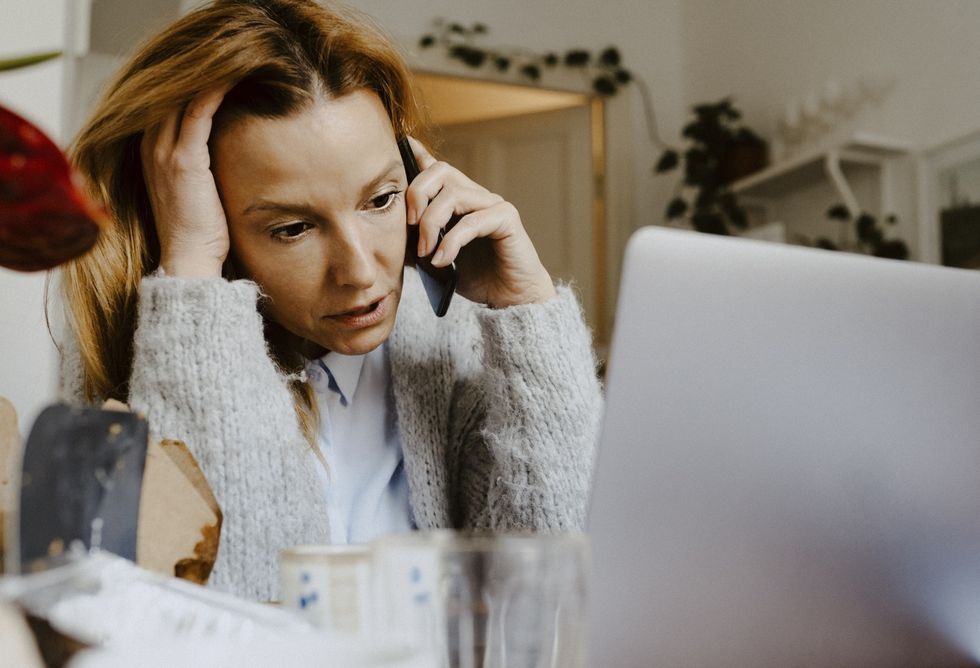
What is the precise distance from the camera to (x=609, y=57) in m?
3.39

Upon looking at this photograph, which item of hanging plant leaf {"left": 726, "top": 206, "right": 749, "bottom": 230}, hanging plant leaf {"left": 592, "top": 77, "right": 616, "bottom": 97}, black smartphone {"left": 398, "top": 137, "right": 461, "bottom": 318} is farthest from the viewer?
hanging plant leaf {"left": 592, "top": 77, "right": 616, "bottom": 97}

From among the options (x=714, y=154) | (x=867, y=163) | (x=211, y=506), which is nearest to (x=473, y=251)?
(x=211, y=506)

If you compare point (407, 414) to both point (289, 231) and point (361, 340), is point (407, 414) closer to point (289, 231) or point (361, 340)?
point (361, 340)

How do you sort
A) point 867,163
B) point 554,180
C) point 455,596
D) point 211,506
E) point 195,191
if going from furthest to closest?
1. point 554,180
2. point 867,163
3. point 195,191
4. point 211,506
5. point 455,596

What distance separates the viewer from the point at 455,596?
0.35 meters

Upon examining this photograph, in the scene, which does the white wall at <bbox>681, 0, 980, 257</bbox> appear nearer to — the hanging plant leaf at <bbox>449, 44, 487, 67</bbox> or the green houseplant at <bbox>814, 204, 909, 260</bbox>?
the green houseplant at <bbox>814, 204, 909, 260</bbox>

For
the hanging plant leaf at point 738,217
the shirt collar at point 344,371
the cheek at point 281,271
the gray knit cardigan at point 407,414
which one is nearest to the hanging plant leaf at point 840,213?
the hanging plant leaf at point 738,217

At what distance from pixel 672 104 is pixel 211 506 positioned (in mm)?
3334

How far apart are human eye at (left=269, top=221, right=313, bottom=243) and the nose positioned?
3cm

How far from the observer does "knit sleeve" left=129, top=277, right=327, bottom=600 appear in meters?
0.82

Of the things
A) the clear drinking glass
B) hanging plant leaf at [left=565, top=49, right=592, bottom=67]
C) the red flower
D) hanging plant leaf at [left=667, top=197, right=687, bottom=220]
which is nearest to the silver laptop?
the clear drinking glass

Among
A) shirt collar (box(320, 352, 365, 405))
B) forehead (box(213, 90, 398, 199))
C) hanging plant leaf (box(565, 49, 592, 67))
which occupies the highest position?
hanging plant leaf (box(565, 49, 592, 67))

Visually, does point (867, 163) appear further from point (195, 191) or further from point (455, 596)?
point (455, 596)

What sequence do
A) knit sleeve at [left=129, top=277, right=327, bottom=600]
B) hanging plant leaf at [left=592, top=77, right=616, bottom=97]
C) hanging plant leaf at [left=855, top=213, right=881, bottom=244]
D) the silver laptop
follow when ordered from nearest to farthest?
the silver laptop
knit sleeve at [left=129, top=277, right=327, bottom=600]
hanging plant leaf at [left=855, top=213, right=881, bottom=244]
hanging plant leaf at [left=592, top=77, right=616, bottom=97]
